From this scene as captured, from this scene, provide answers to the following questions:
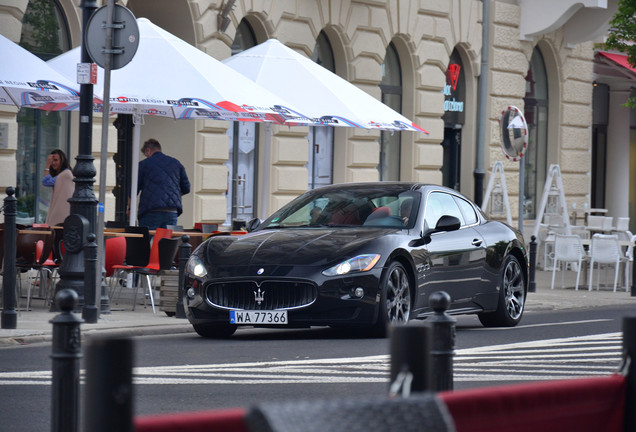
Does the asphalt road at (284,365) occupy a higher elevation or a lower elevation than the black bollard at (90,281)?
lower

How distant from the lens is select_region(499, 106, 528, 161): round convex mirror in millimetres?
20734

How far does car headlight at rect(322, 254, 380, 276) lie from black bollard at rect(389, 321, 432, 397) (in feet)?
27.4

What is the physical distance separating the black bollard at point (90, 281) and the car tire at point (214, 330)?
1.14 m

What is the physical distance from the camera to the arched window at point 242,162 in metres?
22.0

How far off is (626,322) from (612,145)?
30406 millimetres

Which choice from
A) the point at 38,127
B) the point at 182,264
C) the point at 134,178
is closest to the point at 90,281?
the point at 182,264

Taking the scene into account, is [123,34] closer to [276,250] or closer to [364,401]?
[276,250]

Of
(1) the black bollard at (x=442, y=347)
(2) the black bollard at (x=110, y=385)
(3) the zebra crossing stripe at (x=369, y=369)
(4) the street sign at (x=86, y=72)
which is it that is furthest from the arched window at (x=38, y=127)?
(2) the black bollard at (x=110, y=385)

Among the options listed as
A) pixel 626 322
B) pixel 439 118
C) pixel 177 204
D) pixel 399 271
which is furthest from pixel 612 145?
pixel 626 322

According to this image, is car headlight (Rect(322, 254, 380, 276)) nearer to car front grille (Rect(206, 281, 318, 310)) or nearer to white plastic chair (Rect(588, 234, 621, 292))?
car front grille (Rect(206, 281, 318, 310))

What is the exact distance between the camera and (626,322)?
350cm

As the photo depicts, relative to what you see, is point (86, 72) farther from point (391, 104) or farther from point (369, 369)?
point (391, 104)

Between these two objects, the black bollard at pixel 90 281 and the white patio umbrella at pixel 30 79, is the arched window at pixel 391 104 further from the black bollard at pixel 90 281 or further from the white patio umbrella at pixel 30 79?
the black bollard at pixel 90 281

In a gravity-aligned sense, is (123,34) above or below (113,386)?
above
